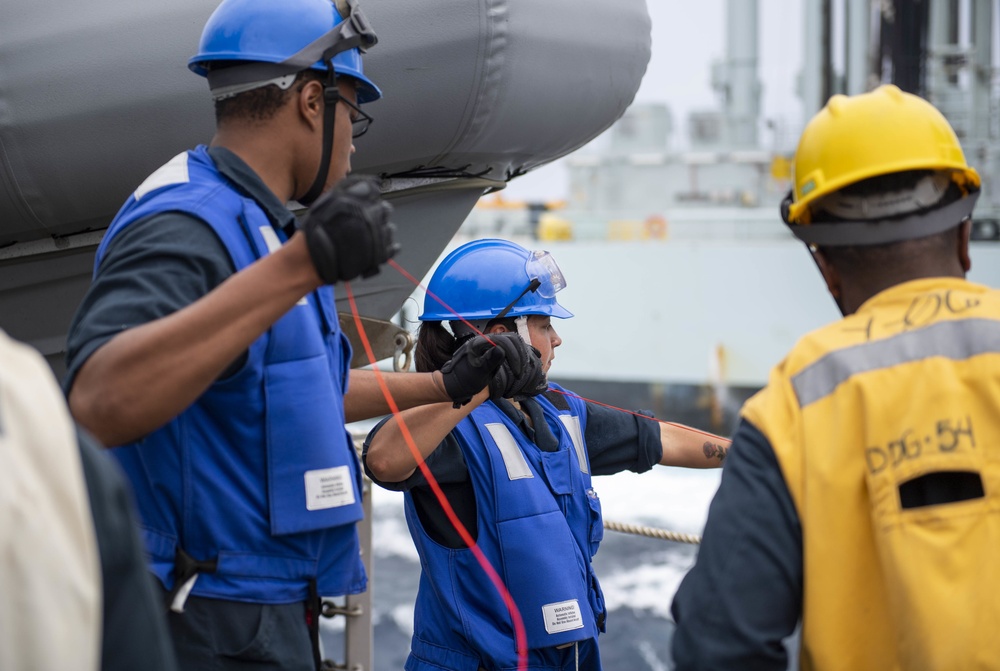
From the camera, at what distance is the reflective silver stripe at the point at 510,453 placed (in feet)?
7.43

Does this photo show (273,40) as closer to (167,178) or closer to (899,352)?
(167,178)

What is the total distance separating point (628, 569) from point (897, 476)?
552 inches

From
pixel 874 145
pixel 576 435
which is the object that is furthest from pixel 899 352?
pixel 576 435

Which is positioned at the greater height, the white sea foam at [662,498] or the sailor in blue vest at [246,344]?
the sailor in blue vest at [246,344]

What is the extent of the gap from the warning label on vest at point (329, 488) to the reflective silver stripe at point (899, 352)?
2.29 ft

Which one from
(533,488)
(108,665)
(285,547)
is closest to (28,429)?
(108,665)

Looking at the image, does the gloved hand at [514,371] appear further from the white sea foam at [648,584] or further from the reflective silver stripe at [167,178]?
the white sea foam at [648,584]

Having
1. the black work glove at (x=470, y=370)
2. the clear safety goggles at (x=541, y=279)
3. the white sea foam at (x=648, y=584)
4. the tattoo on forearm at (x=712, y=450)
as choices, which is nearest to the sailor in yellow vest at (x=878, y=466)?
the black work glove at (x=470, y=370)

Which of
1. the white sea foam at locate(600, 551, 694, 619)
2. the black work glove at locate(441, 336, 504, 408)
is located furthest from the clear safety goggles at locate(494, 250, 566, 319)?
the white sea foam at locate(600, 551, 694, 619)

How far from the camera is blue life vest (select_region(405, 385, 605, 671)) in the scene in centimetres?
221

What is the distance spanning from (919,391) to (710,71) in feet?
72.2

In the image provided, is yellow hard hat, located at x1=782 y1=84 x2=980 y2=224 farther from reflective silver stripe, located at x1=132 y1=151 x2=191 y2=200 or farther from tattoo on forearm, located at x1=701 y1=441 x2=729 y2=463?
tattoo on forearm, located at x1=701 y1=441 x2=729 y2=463

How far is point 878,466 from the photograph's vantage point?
4.24ft

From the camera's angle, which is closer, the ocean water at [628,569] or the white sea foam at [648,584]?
the ocean water at [628,569]
